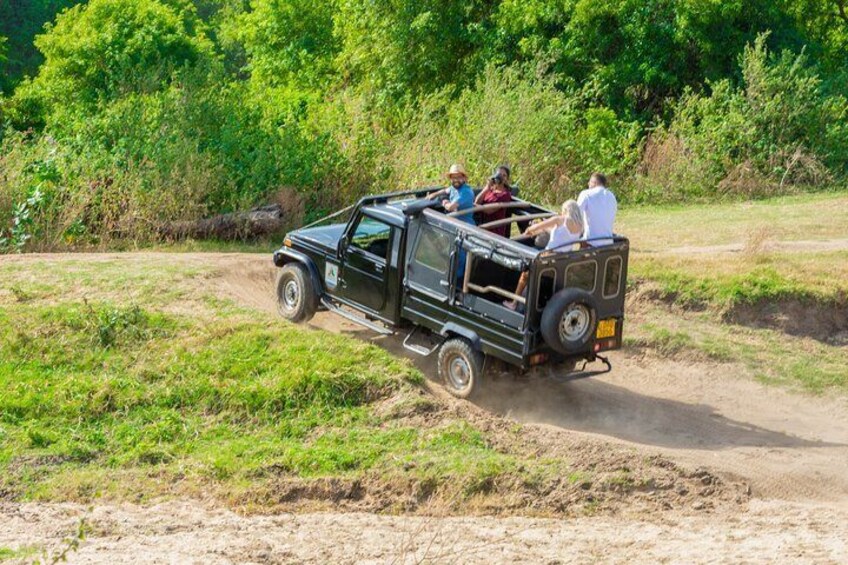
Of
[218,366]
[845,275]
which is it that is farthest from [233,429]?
[845,275]

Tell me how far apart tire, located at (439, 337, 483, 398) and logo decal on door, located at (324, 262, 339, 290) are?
1.74m

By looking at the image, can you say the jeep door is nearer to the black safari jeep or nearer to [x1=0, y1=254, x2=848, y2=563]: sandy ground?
the black safari jeep

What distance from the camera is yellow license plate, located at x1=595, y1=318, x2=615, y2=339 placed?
42.3ft

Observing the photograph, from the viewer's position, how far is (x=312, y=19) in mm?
40719

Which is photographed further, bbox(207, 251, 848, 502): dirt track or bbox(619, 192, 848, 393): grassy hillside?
bbox(619, 192, 848, 393): grassy hillside

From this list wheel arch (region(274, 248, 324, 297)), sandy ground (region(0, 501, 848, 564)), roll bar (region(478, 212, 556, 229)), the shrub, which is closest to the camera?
sandy ground (region(0, 501, 848, 564))

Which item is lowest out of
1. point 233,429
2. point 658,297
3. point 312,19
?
point 233,429

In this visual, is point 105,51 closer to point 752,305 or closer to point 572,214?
point 752,305

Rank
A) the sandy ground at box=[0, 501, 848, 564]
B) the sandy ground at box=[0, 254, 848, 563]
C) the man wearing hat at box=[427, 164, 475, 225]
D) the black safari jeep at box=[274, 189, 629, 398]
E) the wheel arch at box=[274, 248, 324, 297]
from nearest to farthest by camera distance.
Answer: the sandy ground at box=[0, 501, 848, 564], the sandy ground at box=[0, 254, 848, 563], the black safari jeep at box=[274, 189, 629, 398], the man wearing hat at box=[427, 164, 475, 225], the wheel arch at box=[274, 248, 324, 297]

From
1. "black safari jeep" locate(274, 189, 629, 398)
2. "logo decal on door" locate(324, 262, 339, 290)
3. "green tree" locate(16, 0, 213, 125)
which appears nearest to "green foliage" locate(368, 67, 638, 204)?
"logo decal on door" locate(324, 262, 339, 290)

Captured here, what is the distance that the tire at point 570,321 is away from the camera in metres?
12.3

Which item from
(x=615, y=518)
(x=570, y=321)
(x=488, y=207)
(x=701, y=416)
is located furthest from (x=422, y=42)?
(x=615, y=518)

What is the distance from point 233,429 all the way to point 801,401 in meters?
6.19

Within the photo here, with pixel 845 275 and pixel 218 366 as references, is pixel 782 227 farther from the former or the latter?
pixel 218 366
